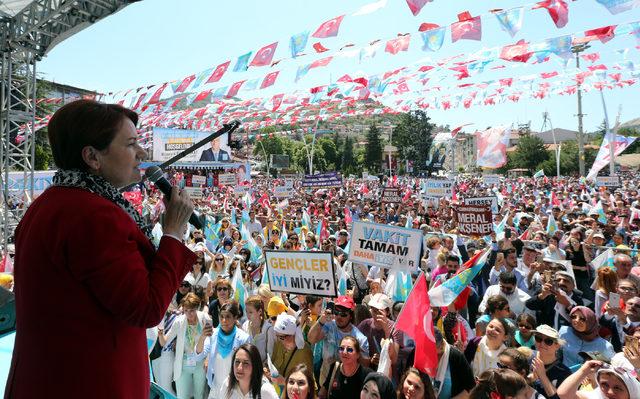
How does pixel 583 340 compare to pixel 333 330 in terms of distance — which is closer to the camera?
pixel 583 340

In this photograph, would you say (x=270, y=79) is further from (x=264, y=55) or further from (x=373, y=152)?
(x=373, y=152)

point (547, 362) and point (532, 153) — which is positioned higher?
point (532, 153)

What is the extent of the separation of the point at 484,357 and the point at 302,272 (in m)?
2.38

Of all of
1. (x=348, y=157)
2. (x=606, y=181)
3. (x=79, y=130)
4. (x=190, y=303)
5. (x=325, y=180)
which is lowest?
(x=190, y=303)

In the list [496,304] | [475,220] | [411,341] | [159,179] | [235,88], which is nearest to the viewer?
[159,179]

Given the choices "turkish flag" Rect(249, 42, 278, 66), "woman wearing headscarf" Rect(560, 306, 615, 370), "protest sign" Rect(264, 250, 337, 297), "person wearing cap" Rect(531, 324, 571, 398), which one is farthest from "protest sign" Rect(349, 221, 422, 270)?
"turkish flag" Rect(249, 42, 278, 66)

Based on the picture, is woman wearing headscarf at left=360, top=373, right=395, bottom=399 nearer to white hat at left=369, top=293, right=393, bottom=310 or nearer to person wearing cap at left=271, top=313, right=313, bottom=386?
person wearing cap at left=271, top=313, right=313, bottom=386

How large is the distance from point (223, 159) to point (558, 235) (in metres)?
46.1

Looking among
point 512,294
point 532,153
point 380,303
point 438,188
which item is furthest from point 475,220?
point 532,153

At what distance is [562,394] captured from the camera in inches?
147

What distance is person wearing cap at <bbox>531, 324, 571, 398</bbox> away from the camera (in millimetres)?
3984

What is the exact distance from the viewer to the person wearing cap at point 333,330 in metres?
5.13

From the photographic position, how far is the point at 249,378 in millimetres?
4156

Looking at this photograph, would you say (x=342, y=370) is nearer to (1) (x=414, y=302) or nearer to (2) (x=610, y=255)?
(1) (x=414, y=302)
